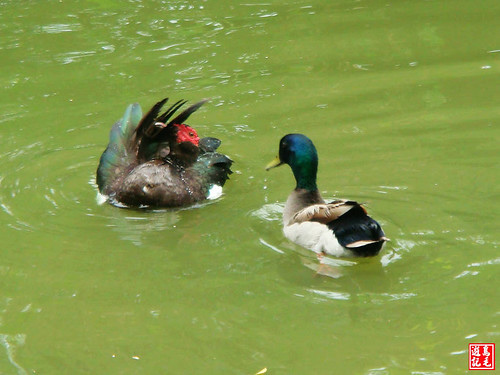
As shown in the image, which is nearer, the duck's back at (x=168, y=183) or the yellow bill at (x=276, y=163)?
the yellow bill at (x=276, y=163)

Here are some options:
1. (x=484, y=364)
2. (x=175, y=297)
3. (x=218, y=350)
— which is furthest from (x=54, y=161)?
(x=484, y=364)

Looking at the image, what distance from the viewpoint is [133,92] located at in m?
11.1

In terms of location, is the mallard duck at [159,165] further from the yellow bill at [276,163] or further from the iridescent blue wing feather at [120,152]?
the yellow bill at [276,163]

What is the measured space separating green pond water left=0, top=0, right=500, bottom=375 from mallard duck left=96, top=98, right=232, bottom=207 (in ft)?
0.60

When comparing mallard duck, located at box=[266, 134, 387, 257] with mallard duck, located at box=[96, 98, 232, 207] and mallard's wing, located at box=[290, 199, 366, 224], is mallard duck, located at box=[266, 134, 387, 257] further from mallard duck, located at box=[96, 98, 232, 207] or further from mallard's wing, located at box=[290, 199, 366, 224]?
mallard duck, located at box=[96, 98, 232, 207]

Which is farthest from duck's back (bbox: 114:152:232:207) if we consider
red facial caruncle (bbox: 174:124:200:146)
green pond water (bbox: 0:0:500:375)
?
red facial caruncle (bbox: 174:124:200:146)

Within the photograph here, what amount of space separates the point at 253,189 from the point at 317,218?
154 cm

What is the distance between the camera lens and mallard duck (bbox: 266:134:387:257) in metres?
6.90

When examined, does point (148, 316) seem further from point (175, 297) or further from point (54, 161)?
point (54, 161)

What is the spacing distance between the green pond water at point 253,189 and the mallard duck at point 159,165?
18 centimetres

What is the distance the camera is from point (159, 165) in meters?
8.66

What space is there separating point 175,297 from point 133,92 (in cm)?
486

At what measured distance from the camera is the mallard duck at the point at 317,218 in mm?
6898

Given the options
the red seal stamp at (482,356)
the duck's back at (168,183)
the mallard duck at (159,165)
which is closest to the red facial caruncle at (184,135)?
the mallard duck at (159,165)
